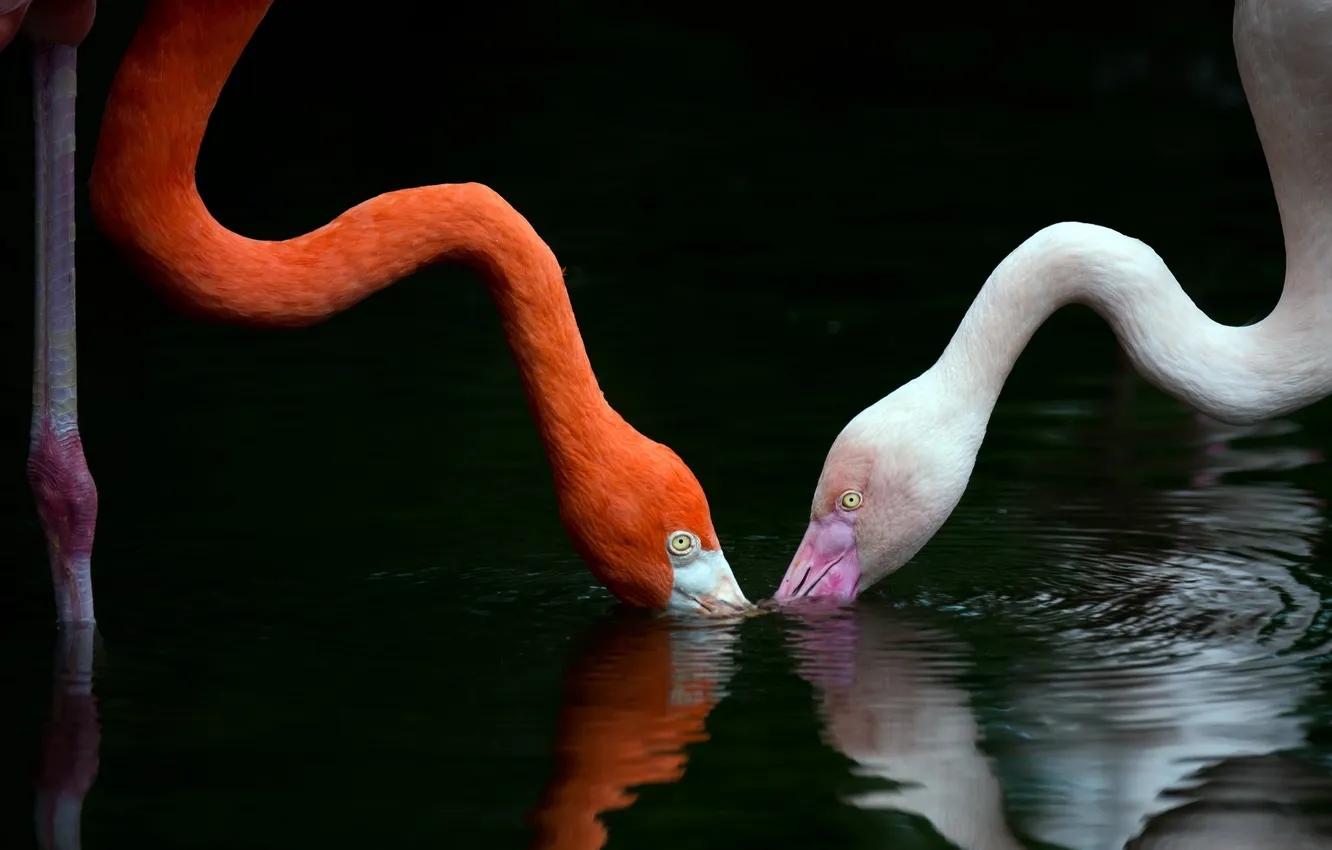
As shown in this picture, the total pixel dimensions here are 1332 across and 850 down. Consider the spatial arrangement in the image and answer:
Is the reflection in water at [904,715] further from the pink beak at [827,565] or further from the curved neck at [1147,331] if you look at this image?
the curved neck at [1147,331]

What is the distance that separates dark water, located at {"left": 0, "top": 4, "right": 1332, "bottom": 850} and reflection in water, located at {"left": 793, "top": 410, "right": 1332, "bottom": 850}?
0.6 inches

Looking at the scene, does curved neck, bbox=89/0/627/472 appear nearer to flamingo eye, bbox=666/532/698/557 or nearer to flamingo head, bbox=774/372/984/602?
flamingo eye, bbox=666/532/698/557

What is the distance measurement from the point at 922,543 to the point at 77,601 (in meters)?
2.24

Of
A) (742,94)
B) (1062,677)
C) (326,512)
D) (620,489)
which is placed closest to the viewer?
(1062,677)

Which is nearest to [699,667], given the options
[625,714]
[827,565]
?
[625,714]

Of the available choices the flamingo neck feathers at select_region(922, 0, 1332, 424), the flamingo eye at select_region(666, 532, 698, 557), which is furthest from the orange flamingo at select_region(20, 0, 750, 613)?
the flamingo neck feathers at select_region(922, 0, 1332, 424)

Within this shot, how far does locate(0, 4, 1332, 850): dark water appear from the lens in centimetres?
482

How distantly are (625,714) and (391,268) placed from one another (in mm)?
1424

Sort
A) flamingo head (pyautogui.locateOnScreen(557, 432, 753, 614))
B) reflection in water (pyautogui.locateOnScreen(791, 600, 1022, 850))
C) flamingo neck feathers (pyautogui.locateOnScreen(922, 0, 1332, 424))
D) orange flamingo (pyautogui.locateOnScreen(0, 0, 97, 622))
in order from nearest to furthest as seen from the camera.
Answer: reflection in water (pyautogui.locateOnScreen(791, 600, 1022, 850)), orange flamingo (pyautogui.locateOnScreen(0, 0, 97, 622)), flamingo head (pyautogui.locateOnScreen(557, 432, 753, 614)), flamingo neck feathers (pyautogui.locateOnScreen(922, 0, 1332, 424))

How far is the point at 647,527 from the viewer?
6.03 m

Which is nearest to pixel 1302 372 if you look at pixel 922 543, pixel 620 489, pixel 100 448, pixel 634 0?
pixel 922 543

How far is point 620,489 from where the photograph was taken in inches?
237

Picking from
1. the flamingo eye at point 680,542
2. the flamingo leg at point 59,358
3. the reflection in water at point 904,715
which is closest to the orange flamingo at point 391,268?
the flamingo eye at point 680,542

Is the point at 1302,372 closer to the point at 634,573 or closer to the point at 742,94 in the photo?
the point at 634,573
